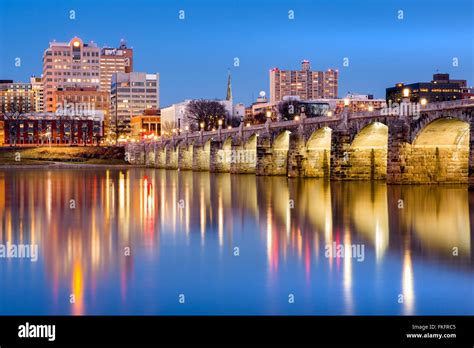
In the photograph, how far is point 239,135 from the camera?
8569 cm

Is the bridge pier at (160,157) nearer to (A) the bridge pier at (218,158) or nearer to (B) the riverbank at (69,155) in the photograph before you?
(B) the riverbank at (69,155)

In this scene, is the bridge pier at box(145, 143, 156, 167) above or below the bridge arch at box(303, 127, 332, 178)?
above

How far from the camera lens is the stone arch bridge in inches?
1918

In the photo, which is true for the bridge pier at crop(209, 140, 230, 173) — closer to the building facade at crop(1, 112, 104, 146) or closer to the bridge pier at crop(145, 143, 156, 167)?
the bridge pier at crop(145, 143, 156, 167)

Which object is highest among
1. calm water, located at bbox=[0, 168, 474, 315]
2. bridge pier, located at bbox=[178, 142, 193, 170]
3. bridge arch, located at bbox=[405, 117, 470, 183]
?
bridge pier, located at bbox=[178, 142, 193, 170]

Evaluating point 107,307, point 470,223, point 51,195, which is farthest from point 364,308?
point 51,195

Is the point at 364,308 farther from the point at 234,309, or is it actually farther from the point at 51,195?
the point at 51,195

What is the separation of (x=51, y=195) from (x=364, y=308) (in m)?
34.5

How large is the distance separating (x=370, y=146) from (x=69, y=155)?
100611 mm

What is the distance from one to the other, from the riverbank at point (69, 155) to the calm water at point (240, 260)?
353 feet

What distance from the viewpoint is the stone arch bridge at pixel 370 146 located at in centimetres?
4872

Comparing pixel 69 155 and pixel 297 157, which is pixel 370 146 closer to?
pixel 297 157

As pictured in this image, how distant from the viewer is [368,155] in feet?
198

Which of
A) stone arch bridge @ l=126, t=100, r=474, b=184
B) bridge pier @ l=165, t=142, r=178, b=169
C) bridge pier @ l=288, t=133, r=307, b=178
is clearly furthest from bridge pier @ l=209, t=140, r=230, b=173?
bridge pier @ l=165, t=142, r=178, b=169
